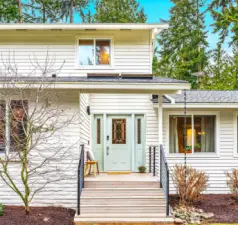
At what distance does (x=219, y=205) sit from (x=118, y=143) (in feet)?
13.4

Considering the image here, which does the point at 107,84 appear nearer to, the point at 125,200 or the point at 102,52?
the point at 125,200

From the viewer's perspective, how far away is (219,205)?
10031mm

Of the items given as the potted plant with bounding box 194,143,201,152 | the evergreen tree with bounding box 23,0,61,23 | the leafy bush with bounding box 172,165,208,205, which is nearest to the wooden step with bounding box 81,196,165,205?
the leafy bush with bounding box 172,165,208,205

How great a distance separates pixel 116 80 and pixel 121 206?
3220mm

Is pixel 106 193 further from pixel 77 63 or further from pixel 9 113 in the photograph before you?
pixel 77 63

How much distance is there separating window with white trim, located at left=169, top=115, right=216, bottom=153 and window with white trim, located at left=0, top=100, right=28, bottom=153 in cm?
531

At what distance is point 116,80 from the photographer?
908 cm

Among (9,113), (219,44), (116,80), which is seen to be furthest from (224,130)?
(219,44)

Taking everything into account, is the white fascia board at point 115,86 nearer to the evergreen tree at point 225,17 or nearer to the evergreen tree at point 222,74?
the evergreen tree at point 222,74

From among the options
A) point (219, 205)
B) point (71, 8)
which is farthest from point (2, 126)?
point (71, 8)

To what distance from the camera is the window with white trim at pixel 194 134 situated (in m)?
12.2

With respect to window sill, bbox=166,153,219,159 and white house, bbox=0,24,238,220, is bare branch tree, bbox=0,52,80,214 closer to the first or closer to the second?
white house, bbox=0,24,238,220

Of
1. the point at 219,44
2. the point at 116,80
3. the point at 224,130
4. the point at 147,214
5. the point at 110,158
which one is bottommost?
the point at 147,214

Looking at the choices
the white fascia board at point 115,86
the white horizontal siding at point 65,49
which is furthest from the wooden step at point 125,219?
the white horizontal siding at point 65,49
